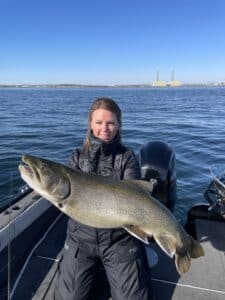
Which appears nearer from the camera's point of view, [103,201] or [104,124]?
[103,201]

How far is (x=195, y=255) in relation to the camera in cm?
321

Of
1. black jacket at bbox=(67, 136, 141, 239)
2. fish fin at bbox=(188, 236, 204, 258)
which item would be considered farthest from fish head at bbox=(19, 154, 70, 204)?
fish fin at bbox=(188, 236, 204, 258)

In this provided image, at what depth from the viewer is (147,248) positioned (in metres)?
4.48

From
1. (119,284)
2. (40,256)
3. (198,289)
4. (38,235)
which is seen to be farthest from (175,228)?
(38,235)

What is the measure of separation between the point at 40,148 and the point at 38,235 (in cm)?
1004

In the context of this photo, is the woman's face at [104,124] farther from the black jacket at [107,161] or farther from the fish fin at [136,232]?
the fish fin at [136,232]

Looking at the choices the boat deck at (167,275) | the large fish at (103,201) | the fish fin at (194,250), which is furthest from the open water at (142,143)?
the large fish at (103,201)

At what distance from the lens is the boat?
3811 millimetres

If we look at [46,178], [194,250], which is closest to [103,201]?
[46,178]

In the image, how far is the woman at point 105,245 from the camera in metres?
3.38

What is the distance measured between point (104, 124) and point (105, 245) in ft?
3.80

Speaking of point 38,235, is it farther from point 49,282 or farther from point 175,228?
point 175,228

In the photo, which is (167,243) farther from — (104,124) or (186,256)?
(104,124)

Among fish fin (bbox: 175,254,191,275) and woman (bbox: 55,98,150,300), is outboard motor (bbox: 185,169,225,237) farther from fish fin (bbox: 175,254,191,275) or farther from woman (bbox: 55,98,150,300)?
fish fin (bbox: 175,254,191,275)
